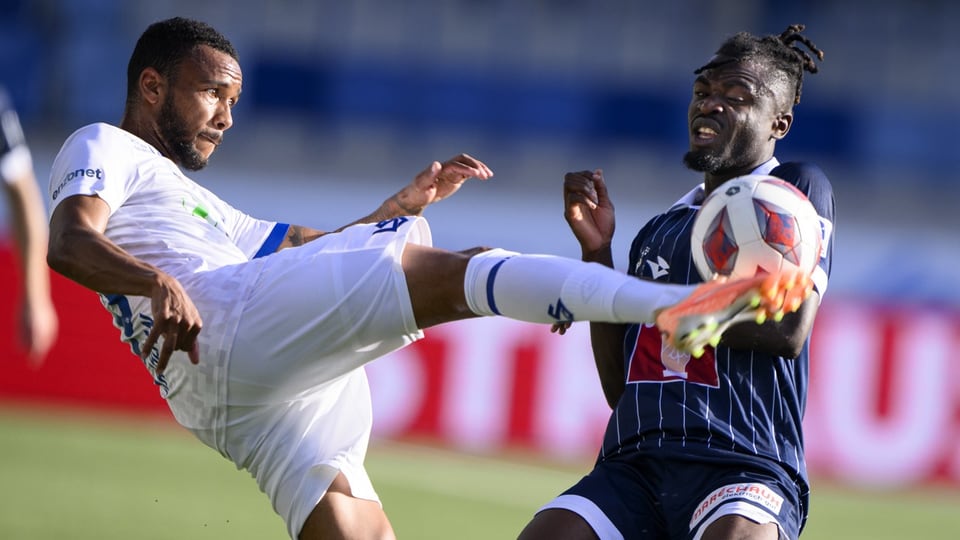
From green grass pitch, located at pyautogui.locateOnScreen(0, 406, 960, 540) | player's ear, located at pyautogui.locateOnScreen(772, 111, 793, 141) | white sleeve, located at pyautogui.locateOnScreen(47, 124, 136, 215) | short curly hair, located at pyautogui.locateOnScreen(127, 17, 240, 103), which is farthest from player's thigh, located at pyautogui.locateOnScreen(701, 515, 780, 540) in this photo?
green grass pitch, located at pyautogui.locateOnScreen(0, 406, 960, 540)

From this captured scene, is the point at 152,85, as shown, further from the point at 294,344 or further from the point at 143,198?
the point at 294,344

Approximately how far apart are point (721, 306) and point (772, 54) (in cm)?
131

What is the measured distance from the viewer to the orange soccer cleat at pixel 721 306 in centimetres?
352

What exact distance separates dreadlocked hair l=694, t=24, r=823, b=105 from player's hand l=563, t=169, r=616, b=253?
0.52m

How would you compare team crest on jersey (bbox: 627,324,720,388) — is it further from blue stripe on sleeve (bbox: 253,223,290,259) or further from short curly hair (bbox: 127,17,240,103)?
short curly hair (bbox: 127,17,240,103)

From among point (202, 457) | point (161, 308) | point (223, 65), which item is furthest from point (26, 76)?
point (161, 308)

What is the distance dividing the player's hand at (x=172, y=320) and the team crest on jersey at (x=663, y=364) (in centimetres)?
144

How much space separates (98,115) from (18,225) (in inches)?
360

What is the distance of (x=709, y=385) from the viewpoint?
13.7 feet

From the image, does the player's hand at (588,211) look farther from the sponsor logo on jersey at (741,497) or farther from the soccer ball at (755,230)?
the sponsor logo on jersey at (741,497)

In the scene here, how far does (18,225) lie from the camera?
5.84 m

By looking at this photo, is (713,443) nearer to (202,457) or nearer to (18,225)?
(18,225)

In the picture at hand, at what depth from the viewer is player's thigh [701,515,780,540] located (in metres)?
3.83

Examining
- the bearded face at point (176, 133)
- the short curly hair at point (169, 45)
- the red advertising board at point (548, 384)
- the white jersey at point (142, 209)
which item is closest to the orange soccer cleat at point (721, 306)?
the white jersey at point (142, 209)
